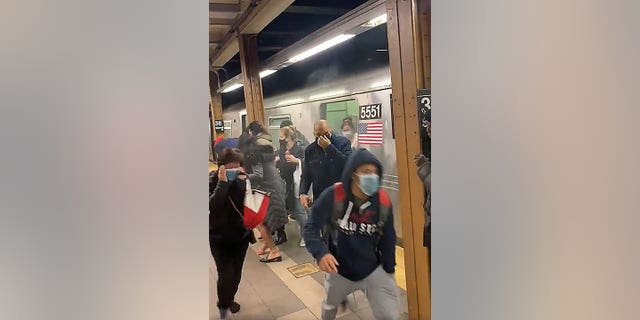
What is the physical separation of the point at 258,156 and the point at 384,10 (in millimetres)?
657

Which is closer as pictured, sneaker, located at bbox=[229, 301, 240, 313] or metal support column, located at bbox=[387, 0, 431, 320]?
sneaker, located at bbox=[229, 301, 240, 313]

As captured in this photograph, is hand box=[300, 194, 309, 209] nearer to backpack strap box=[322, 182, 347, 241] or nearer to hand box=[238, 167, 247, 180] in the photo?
backpack strap box=[322, 182, 347, 241]

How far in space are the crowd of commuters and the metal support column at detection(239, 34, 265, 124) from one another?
0.05m

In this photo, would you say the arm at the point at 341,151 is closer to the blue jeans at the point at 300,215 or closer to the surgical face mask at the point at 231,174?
the blue jeans at the point at 300,215

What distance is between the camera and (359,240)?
Answer: 1.52 m

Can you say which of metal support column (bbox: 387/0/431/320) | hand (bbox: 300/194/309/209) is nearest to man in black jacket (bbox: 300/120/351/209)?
hand (bbox: 300/194/309/209)

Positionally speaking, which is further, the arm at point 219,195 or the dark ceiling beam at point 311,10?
the dark ceiling beam at point 311,10

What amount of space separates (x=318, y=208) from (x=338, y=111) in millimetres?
348

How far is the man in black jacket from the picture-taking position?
1438 millimetres

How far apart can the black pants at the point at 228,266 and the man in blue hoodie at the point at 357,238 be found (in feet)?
0.82

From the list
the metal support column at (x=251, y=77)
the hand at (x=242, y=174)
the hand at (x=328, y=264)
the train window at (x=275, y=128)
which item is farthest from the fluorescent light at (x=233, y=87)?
the hand at (x=328, y=264)

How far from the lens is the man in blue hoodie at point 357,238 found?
4.84 ft
